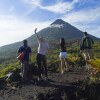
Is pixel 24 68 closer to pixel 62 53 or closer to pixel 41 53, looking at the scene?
pixel 41 53

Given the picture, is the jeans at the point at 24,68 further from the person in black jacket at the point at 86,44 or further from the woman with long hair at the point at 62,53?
the person in black jacket at the point at 86,44

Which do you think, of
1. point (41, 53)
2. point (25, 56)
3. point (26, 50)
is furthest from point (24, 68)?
point (41, 53)

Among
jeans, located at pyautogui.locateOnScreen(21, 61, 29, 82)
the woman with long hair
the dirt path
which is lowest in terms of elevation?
the dirt path

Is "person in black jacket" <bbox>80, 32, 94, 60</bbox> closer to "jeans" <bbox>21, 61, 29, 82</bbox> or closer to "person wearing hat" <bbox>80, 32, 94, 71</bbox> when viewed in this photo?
"person wearing hat" <bbox>80, 32, 94, 71</bbox>

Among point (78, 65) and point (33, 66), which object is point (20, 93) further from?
point (78, 65)

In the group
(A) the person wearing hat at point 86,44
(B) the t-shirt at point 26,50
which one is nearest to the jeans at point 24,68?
Answer: (B) the t-shirt at point 26,50

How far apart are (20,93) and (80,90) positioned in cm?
278

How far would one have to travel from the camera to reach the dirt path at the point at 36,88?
13.6m

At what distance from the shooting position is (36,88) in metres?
14.6

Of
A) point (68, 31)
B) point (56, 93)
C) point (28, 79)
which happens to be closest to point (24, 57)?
point (28, 79)

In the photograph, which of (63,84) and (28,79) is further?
(28,79)

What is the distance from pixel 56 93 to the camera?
12930 millimetres

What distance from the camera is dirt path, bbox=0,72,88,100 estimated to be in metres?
13.6

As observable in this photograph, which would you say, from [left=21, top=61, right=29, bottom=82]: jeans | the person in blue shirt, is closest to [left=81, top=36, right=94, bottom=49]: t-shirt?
the person in blue shirt
